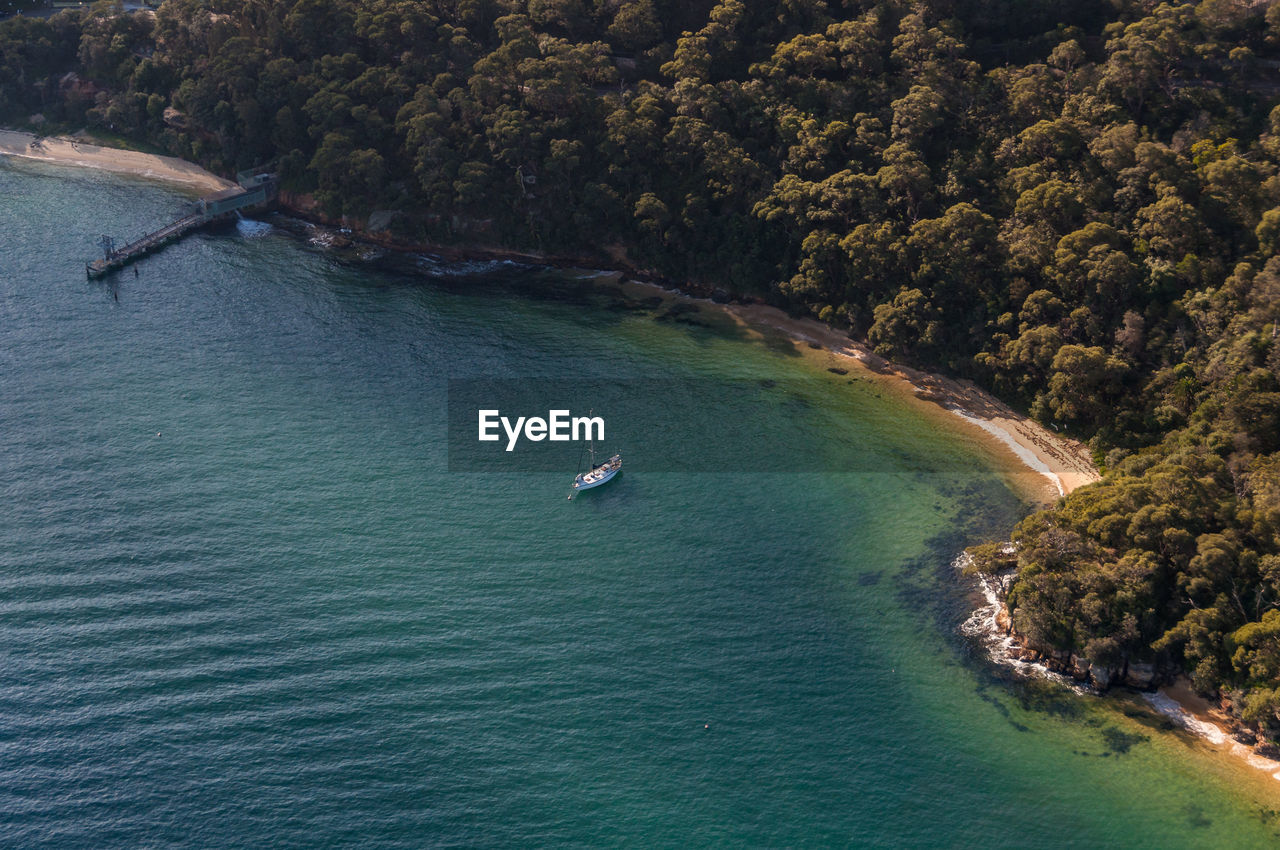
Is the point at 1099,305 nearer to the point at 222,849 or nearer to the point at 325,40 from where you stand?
the point at 222,849

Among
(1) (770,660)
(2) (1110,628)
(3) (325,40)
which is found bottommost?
(1) (770,660)

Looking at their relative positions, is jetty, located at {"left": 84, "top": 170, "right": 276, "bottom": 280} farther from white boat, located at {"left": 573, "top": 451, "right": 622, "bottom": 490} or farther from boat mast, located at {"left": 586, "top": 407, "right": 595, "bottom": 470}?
white boat, located at {"left": 573, "top": 451, "right": 622, "bottom": 490}

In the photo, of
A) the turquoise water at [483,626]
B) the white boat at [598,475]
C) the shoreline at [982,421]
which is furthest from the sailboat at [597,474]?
the shoreline at [982,421]

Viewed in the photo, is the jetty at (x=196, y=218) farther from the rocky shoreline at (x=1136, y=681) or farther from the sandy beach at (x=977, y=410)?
the rocky shoreline at (x=1136, y=681)

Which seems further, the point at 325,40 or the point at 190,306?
the point at 325,40

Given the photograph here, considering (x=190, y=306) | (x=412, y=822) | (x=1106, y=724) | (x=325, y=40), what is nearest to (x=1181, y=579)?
(x=1106, y=724)

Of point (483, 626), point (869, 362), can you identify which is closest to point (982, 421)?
point (869, 362)
